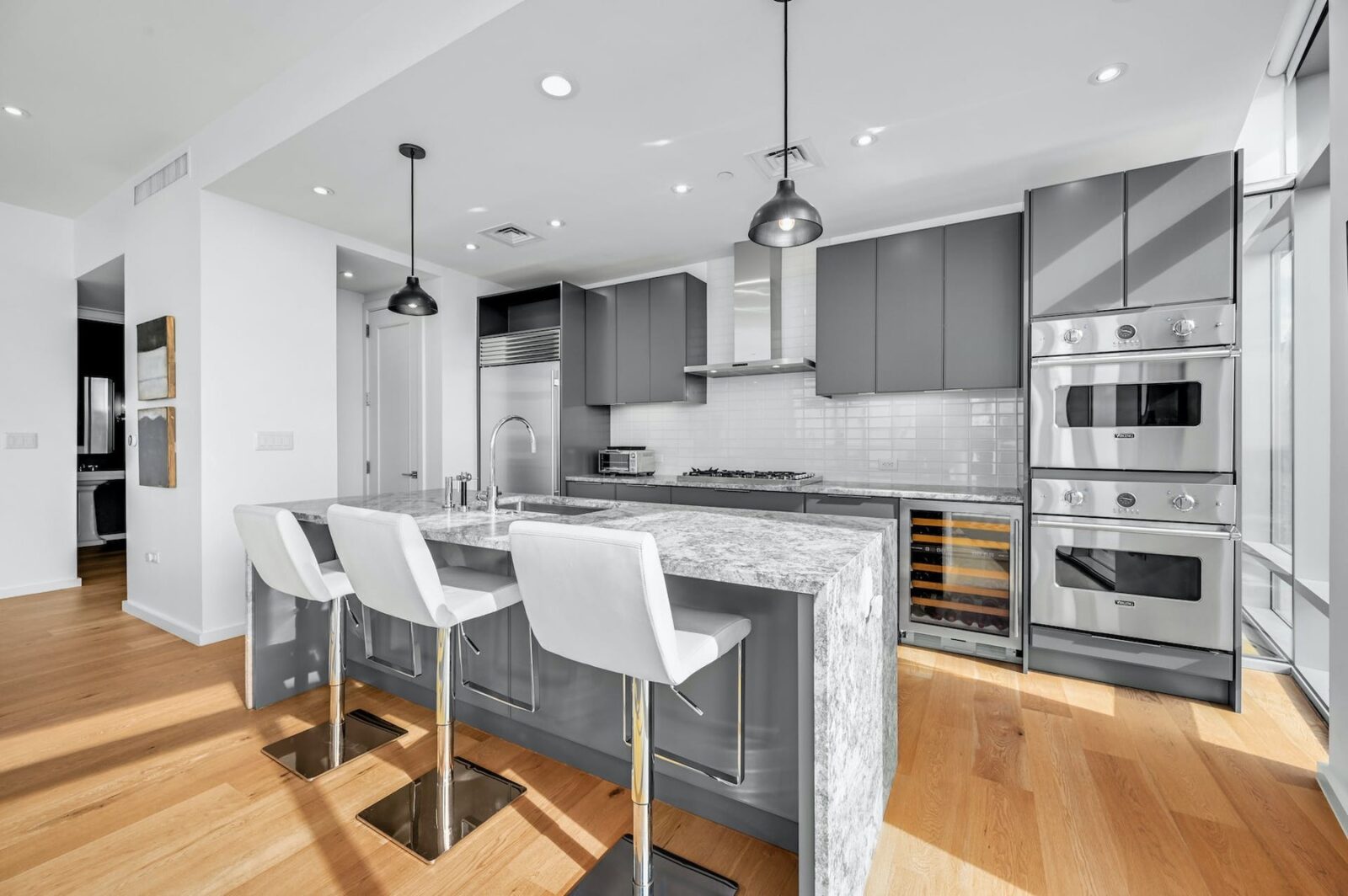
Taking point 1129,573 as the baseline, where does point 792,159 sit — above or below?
above

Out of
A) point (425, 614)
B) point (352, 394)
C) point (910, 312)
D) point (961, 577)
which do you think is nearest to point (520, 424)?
point (352, 394)

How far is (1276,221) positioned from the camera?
2922mm

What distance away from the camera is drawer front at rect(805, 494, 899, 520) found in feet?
10.9

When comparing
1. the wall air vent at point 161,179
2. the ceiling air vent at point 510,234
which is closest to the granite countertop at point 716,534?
the ceiling air vent at point 510,234

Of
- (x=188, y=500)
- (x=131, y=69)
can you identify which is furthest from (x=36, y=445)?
(x=131, y=69)

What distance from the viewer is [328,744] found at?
2.27 m

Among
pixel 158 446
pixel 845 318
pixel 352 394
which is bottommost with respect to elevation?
pixel 158 446

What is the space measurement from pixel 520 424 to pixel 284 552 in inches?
108

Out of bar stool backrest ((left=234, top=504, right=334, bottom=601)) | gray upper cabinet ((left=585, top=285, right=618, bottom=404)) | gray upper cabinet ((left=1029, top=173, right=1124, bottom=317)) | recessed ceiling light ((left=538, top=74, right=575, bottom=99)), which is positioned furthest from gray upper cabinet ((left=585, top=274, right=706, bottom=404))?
bar stool backrest ((left=234, top=504, right=334, bottom=601))

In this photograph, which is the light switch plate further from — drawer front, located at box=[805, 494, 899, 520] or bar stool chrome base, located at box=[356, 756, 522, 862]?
drawer front, located at box=[805, 494, 899, 520]

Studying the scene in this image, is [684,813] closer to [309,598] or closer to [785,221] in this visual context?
[309,598]

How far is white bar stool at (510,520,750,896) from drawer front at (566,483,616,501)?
291 cm

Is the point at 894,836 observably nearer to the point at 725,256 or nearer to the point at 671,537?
the point at 671,537

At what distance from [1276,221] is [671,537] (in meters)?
3.54
